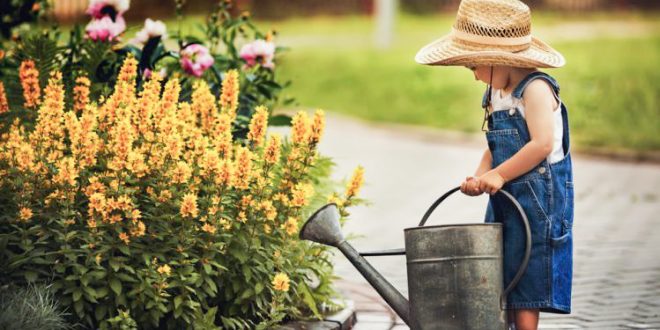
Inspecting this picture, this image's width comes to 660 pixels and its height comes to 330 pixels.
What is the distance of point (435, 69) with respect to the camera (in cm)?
1719

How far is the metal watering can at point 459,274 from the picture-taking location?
11.4 feet

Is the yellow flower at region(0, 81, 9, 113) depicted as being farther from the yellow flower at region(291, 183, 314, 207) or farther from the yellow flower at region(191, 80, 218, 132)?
the yellow flower at region(291, 183, 314, 207)

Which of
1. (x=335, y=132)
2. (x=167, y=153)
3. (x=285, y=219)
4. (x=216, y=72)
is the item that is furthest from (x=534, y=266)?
(x=335, y=132)

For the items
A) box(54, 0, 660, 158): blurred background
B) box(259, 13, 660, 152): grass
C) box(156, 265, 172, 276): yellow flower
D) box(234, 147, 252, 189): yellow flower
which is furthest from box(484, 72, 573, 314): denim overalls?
box(259, 13, 660, 152): grass

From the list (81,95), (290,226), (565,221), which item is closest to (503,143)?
(565,221)

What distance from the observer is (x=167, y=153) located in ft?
13.2

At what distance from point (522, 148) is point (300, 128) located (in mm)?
957

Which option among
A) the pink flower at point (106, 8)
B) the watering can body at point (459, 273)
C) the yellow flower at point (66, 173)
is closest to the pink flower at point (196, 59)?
the pink flower at point (106, 8)

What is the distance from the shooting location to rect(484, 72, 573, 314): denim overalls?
146 inches

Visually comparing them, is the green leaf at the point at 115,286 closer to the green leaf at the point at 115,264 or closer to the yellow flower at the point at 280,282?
the green leaf at the point at 115,264

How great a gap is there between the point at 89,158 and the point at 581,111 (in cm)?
1022

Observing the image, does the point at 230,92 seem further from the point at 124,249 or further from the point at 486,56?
the point at 486,56

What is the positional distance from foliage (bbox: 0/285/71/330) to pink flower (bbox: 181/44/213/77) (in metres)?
1.69

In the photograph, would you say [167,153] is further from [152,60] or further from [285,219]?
[152,60]
